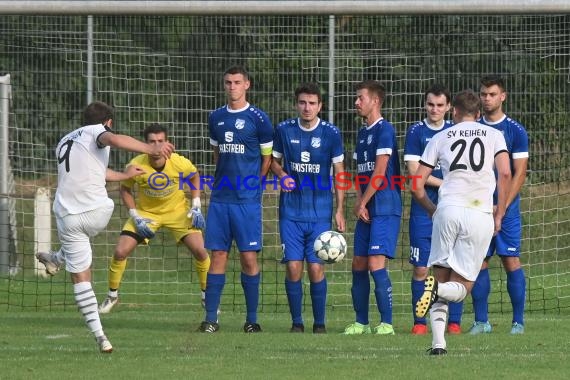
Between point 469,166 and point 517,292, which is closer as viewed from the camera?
point 469,166

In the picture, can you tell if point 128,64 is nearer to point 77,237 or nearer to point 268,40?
point 268,40

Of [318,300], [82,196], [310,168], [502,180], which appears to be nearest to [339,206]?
[310,168]

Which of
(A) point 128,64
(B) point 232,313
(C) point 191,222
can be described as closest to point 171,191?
(C) point 191,222

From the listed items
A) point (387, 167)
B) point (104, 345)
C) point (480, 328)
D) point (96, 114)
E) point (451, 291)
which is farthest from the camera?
point (480, 328)

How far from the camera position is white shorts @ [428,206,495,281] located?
9328mm

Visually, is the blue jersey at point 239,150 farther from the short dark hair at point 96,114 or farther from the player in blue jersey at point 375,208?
the short dark hair at point 96,114

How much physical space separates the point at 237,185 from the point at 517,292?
284cm

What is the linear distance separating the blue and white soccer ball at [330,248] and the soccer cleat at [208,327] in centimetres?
124

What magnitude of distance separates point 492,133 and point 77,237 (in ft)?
11.3

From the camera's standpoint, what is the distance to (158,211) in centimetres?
1346

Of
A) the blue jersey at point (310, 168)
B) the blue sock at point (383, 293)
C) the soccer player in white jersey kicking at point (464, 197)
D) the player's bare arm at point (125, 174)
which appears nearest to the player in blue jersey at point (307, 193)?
Answer: the blue jersey at point (310, 168)

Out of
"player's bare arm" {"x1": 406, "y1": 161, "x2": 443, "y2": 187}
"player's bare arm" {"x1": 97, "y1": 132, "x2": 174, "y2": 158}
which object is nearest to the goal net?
"player's bare arm" {"x1": 406, "y1": 161, "x2": 443, "y2": 187}

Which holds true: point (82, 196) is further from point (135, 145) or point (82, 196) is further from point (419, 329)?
point (419, 329)

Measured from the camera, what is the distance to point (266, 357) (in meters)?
9.23
